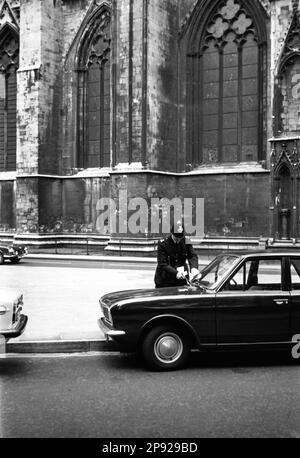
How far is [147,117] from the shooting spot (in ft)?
74.4

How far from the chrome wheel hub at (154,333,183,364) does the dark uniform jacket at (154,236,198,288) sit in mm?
1553

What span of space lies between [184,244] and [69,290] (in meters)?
5.17

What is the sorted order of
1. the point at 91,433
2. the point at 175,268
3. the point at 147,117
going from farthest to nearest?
the point at 147,117
the point at 175,268
the point at 91,433

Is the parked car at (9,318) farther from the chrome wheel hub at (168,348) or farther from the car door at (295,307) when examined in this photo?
the car door at (295,307)

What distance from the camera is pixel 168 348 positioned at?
6.72 metres

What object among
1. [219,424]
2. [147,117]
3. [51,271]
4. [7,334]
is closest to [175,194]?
[147,117]

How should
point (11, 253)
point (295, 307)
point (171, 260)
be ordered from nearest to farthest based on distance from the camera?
point (295, 307), point (171, 260), point (11, 253)

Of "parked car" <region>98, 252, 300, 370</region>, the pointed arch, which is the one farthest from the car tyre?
the pointed arch

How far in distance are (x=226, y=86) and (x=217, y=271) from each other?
17600 millimetres

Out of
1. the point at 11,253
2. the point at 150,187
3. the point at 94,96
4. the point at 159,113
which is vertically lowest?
the point at 11,253

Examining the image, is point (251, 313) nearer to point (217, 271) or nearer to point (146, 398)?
point (217, 271)

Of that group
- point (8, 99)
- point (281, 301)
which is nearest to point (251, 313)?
point (281, 301)

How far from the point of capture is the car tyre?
21.9ft
